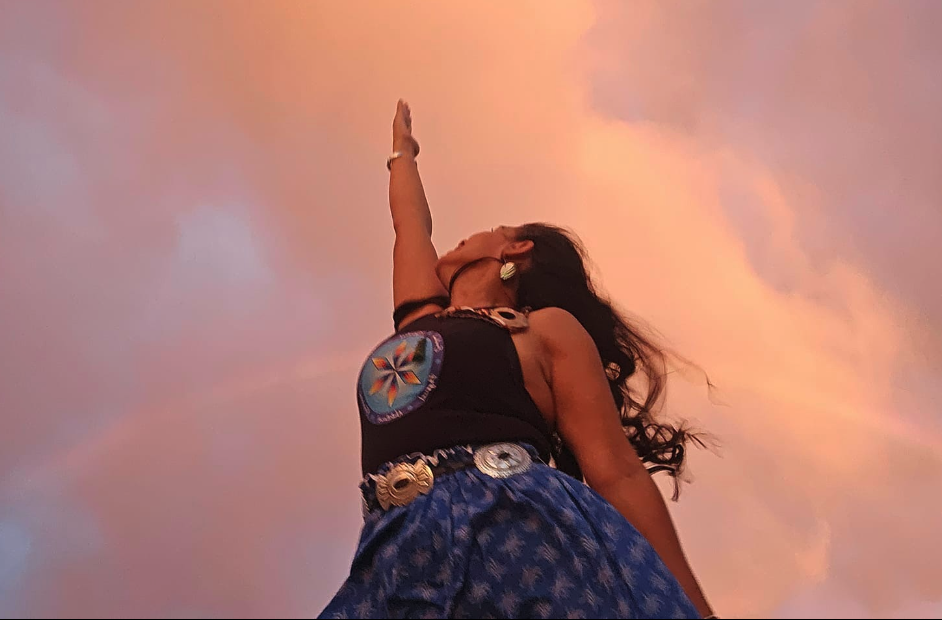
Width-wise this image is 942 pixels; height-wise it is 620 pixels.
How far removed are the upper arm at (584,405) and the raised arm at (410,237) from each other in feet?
0.69

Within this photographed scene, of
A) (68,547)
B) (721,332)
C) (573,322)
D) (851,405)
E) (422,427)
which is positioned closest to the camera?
(422,427)

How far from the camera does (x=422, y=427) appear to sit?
967 mm

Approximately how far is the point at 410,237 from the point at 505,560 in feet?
2.00

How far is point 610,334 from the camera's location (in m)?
1.31

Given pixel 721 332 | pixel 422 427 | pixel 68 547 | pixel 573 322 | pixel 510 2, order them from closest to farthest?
1. pixel 422 427
2. pixel 573 322
3. pixel 68 547
4. pixel 721 332
5. pixel 510 2

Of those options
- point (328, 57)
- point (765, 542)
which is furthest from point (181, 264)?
point (765, 542)

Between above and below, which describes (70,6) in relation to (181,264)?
above

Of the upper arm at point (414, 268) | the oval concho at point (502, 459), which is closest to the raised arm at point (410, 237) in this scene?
the upper arm at point (414, 268)

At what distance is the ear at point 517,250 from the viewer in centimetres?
129

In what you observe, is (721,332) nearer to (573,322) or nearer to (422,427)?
(573,322)

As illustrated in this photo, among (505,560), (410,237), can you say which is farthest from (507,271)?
(505,560)

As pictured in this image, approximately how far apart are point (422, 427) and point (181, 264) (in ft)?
2.54

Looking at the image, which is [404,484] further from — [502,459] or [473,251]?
[473,251]

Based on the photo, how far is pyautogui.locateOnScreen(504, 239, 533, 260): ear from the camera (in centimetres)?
129
